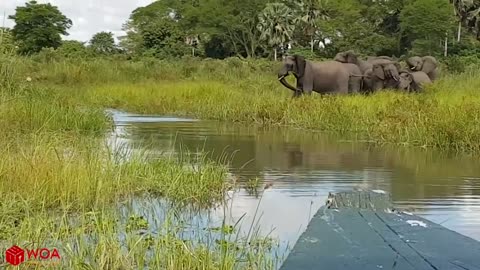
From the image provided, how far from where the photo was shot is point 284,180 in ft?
25.4

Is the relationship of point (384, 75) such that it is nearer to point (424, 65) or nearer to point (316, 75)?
point (316, 75)

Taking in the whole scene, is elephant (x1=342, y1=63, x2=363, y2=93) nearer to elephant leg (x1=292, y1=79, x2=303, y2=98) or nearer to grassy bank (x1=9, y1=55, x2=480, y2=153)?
elephant leg (x1=292, y1=79, x2=303, y2=98)

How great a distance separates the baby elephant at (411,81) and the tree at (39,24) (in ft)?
95.9

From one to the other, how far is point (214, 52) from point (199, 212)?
173 ft

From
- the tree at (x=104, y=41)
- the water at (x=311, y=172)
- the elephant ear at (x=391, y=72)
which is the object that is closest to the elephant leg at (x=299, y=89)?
the elephant ear at (x=391, y=72)

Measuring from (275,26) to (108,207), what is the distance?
163 feet

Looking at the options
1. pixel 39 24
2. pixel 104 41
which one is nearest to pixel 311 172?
pixel 39 24

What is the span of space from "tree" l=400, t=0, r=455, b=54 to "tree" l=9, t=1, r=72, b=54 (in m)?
22.2

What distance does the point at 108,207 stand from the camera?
17.5 feet

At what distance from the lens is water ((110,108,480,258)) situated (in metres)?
5.90

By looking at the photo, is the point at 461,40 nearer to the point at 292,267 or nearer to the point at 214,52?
the point at 214,52

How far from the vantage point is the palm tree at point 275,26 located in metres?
54.2

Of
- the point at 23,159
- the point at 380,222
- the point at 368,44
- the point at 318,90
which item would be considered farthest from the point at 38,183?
the point at 368,44

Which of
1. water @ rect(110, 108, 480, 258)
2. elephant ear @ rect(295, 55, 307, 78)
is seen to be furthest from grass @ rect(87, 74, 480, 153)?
elephant ear @ rect(295, 55, 307, 78)
